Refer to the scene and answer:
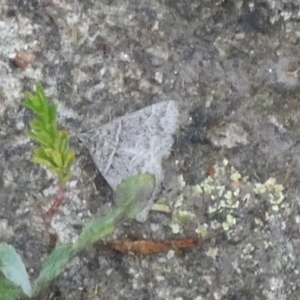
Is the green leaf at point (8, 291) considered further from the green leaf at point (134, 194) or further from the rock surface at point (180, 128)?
the green leaf at point (134, 194)

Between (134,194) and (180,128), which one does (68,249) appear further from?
(180,128)

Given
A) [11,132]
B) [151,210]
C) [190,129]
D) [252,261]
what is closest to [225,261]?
[252,261]

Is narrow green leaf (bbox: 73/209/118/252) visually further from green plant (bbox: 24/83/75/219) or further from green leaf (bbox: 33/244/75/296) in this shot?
green plant (bbox: 24/83/75/219)

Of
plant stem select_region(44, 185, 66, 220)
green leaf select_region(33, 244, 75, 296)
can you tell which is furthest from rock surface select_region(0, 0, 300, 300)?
green leaf select_region(33, 244, 75, 296)

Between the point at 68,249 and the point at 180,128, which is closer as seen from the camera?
the point at 68,249

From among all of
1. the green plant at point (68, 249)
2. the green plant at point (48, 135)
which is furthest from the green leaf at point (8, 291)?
the green plant at point (48, 135)

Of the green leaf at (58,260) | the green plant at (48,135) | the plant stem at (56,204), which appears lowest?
the green leaf at (58,260)

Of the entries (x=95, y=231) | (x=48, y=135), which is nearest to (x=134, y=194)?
(x=95, y=231)
